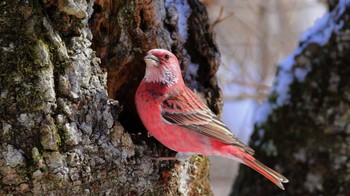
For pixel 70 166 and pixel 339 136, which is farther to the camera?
pixel 339 136

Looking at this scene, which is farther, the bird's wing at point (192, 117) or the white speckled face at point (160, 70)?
the bird's wing at point (192, 117)

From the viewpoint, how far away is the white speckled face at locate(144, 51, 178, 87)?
11.0ft

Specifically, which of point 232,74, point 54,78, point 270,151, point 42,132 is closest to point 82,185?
point 42,132

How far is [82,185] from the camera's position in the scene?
2.81 m

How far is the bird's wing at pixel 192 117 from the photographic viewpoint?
3500mm

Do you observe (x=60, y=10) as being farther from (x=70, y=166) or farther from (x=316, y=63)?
(x=316, y=63)

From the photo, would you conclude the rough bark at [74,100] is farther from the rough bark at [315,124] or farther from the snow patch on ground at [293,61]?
the snow patch on ground at [293,61]

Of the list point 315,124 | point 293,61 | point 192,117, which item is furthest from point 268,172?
point 293,61

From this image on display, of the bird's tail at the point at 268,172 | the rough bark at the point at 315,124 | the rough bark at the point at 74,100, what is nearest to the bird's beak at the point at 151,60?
the rough bark at the point at 74,100

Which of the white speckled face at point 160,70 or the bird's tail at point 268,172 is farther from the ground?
the white speckled face at point 160,70

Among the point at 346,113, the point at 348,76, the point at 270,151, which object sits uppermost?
the point at 348,76

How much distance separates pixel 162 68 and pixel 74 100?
754mm

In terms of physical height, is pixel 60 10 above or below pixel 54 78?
above

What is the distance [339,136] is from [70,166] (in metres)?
2.44
